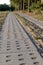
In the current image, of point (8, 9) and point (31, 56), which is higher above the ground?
point (31, 56)

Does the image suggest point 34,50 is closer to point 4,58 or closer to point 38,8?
point 4,58

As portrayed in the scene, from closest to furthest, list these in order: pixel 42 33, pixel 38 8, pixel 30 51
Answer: pixel 30 51
pixel 42 33
pixel 38 8

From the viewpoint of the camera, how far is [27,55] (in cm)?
749

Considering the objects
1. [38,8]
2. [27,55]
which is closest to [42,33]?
[27,55]

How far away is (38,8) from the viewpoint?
4272 centimetres

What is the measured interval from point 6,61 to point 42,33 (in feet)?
20.8

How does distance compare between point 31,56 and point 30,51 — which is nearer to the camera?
point 31,56

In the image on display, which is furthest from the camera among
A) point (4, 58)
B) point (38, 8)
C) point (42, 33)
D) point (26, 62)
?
point (38, 8)

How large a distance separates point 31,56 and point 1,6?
132 metres

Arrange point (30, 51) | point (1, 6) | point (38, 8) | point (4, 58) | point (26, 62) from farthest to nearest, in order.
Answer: point (1, 6), point (38, 8), point (30, 51), point (4, 58), point (26, 62)

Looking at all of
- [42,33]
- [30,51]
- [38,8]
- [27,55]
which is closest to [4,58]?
[27,55]

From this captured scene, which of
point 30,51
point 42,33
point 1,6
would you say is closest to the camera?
point 30,51

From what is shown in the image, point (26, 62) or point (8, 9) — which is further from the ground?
point (26, 62)

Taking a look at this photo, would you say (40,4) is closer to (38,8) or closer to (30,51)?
(38,8)
